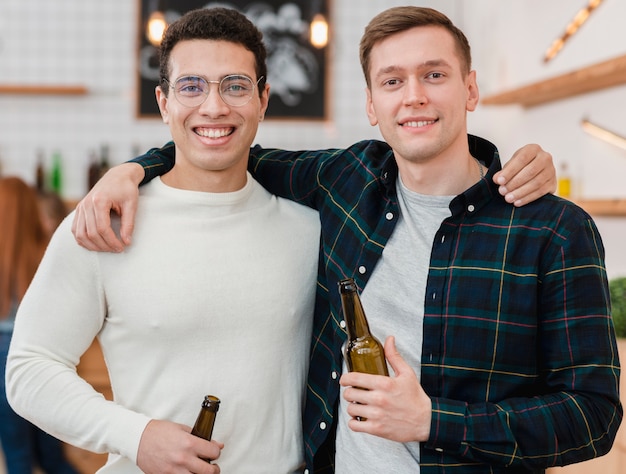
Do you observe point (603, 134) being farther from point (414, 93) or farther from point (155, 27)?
point (155, 27)

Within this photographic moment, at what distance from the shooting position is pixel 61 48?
12.0 ft

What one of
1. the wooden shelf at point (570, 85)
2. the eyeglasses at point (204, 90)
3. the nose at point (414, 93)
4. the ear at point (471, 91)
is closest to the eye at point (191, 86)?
the eyeglasses at point (204, 90)

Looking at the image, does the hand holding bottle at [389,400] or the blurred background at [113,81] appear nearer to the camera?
the hand holding bottle at [389,400]

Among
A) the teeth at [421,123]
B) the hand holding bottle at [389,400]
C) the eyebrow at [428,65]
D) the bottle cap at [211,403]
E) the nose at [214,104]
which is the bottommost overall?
the bottle cap at [211,403]

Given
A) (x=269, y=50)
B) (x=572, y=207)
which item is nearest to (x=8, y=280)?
(x=269, y=50)

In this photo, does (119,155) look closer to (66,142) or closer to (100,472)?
(66,142)

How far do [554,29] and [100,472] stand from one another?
249cm

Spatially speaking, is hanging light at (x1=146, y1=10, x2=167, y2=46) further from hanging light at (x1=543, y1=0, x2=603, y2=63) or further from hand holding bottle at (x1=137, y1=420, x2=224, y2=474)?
hand holding bottle at (x1=137, y1=420, x2=224, y2=474)

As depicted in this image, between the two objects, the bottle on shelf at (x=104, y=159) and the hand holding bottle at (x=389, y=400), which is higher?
the bottle on shelf at (x=104, y=159)

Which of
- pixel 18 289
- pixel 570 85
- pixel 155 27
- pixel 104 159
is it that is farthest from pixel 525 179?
pixel 104 159

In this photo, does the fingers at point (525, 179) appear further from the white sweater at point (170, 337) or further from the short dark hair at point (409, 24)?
the white sweater at point (170, 337)

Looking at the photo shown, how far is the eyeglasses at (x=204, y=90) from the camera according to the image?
4.71 ft

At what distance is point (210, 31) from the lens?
1.45m

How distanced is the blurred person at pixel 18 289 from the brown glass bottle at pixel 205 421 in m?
1.50
